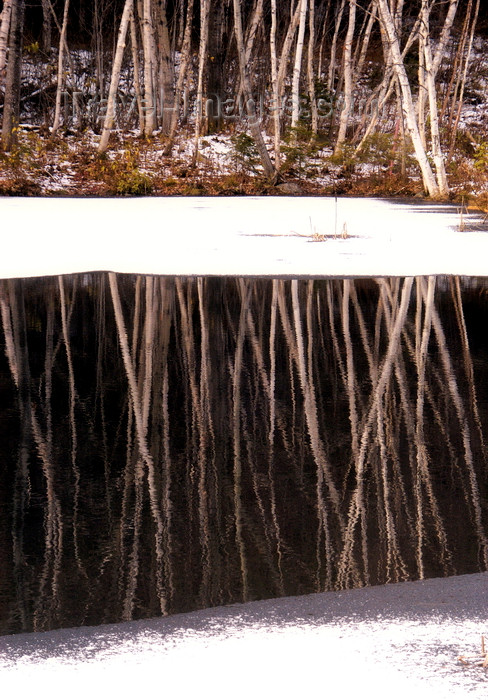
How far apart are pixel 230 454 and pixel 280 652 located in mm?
2421

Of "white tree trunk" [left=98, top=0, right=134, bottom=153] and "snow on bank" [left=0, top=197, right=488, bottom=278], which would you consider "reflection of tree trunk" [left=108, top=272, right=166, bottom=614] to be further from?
"white tree trunk" [left=98, top=0, right=134, bottom=153]

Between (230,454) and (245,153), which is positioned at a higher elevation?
(245,153)

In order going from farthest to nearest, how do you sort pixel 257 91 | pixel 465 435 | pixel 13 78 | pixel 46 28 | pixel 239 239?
pixel 46 28
pixel 257 91
pixel 13 78
pixel 239 239
pixel 465 435

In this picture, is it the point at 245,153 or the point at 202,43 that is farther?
the point at 202,43

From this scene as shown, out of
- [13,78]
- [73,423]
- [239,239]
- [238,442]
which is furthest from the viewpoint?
[13,78]

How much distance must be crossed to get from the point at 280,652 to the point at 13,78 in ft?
103

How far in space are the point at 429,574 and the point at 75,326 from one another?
625cm

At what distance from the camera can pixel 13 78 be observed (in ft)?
108

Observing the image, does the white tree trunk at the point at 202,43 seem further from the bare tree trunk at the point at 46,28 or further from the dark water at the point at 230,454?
the dark water at the point at 230,454

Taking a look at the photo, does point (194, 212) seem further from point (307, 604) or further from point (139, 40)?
point (139, 40)

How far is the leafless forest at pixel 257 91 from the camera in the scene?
3177 centimetres

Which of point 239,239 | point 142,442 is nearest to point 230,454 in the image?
point 142,442

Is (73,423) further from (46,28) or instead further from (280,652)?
(46,28)

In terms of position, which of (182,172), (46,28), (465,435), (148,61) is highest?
(46,28)
